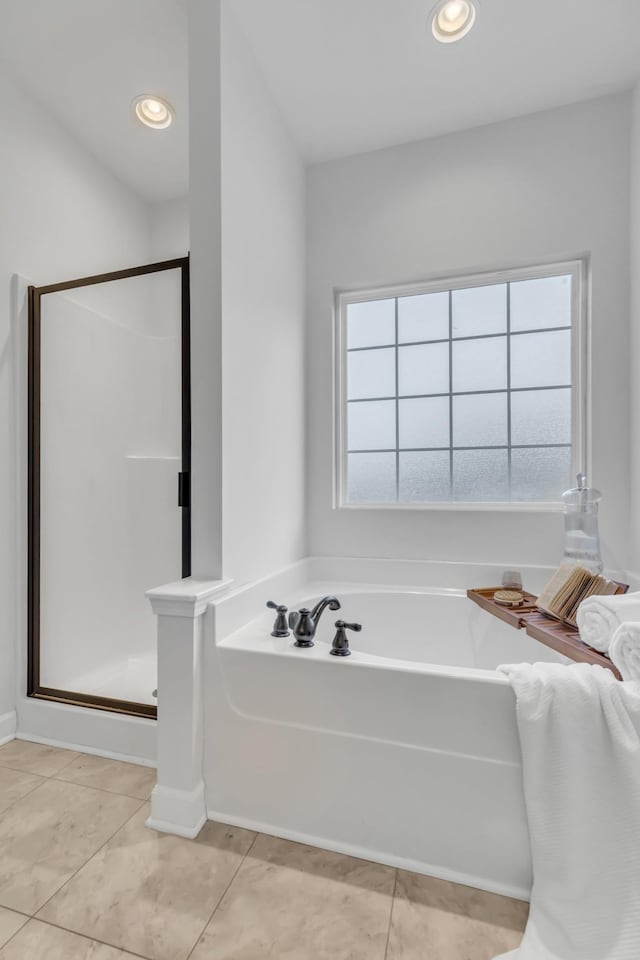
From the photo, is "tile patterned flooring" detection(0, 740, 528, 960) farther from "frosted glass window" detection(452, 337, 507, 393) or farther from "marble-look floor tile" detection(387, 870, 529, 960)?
"frosted glass window" detection(452, 337, 507, 393)

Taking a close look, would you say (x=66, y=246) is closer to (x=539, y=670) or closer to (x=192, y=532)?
(x=192, y=532)

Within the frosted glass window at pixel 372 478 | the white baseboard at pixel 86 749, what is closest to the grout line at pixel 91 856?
the white baseboard at pixel 86 749

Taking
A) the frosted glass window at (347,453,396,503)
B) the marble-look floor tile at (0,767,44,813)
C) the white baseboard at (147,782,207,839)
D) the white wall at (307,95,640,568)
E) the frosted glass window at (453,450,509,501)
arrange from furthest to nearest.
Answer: the frosted glass window at (347,453,396,503) → the frosted glass window at (453,450,509,501) → the white wall at (307,95,640,568) → the marble-look floor tile at (0,767,44,813) → the white baseboard at (147,782,207,839)

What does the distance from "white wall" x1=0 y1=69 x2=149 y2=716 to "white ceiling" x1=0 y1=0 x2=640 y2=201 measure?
134mm

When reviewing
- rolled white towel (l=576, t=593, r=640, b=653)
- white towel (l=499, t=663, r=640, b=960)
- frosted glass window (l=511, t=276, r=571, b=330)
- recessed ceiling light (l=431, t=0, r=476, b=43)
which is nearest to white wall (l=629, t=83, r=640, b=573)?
frosted glass window (l=511, t=276, r=571, b=330)

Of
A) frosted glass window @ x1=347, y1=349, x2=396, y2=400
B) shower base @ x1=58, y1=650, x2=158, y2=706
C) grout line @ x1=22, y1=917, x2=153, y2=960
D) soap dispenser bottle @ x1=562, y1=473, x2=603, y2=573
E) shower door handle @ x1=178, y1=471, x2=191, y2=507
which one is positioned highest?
frosted glass window @ x1=347, y1=349, x2=396, y2=400

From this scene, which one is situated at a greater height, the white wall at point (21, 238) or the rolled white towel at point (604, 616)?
the white wall at point (21, 238)

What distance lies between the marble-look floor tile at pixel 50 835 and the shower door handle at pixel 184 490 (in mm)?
970

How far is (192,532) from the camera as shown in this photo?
1533 millimetres

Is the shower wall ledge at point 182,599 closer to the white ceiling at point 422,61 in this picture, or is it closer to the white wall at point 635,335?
the white wall at point 635,335

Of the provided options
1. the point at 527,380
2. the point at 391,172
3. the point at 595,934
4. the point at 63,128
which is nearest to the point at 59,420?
the point at 63,128

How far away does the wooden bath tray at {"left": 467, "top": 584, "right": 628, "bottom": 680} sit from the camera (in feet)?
4.26

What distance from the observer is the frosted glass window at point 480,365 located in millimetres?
2193

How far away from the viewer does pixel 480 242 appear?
2121 mm
